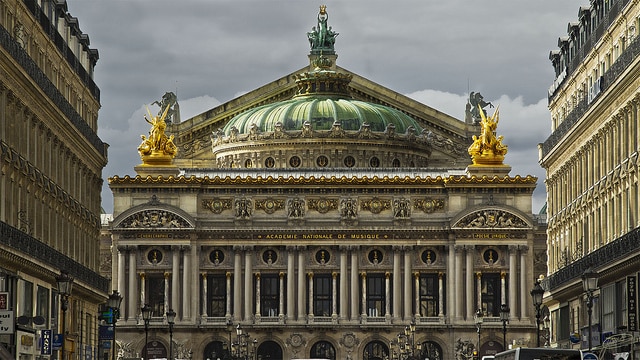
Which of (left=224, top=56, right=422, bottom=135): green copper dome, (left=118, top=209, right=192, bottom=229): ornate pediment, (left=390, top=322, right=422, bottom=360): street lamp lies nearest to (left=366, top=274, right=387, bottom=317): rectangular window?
(left=390, top=322, right=422, bottom=360): street lamp

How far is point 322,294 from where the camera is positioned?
547 feet

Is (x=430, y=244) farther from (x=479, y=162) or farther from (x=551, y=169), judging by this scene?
(x=551, y=169)

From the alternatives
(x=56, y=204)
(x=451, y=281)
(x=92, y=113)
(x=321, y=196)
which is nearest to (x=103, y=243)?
(x=321, y=196)

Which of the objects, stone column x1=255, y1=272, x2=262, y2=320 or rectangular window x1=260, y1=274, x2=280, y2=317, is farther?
rectangular window x1=260, y1=274, x2=280, y2=317

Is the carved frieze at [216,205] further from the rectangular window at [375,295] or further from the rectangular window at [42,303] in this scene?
the rectangular window at [42,303]

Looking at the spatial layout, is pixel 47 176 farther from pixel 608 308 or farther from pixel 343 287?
pixel 343 287

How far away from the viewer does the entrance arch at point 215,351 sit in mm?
163750

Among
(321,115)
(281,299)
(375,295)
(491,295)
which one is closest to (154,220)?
(281,299)

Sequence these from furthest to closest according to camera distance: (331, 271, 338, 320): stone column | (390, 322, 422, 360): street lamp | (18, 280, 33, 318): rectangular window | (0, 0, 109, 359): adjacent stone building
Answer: (331, 271, 338, 320): stone column < (390, 322, 422, 360): street lamp < (18, 280, 33, 318): rectangular window < (0, 0, 109, 359): adjacent stone building

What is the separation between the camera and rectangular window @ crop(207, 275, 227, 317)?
166125 mm

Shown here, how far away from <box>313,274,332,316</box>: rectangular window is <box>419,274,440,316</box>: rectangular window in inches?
341

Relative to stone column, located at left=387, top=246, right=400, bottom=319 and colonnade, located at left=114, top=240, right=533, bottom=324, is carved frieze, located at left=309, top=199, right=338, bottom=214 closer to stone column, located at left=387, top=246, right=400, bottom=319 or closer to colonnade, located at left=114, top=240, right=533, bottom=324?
colonnade, located at left=114, top=240, right=533, bottom=324

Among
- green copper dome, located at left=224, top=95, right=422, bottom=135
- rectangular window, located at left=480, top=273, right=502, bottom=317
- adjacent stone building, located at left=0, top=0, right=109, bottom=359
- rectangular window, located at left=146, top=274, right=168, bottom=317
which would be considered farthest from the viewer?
green copper dome, located at left=224, top=95, right=422, bottom=135

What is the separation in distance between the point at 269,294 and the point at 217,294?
4.90 metres
